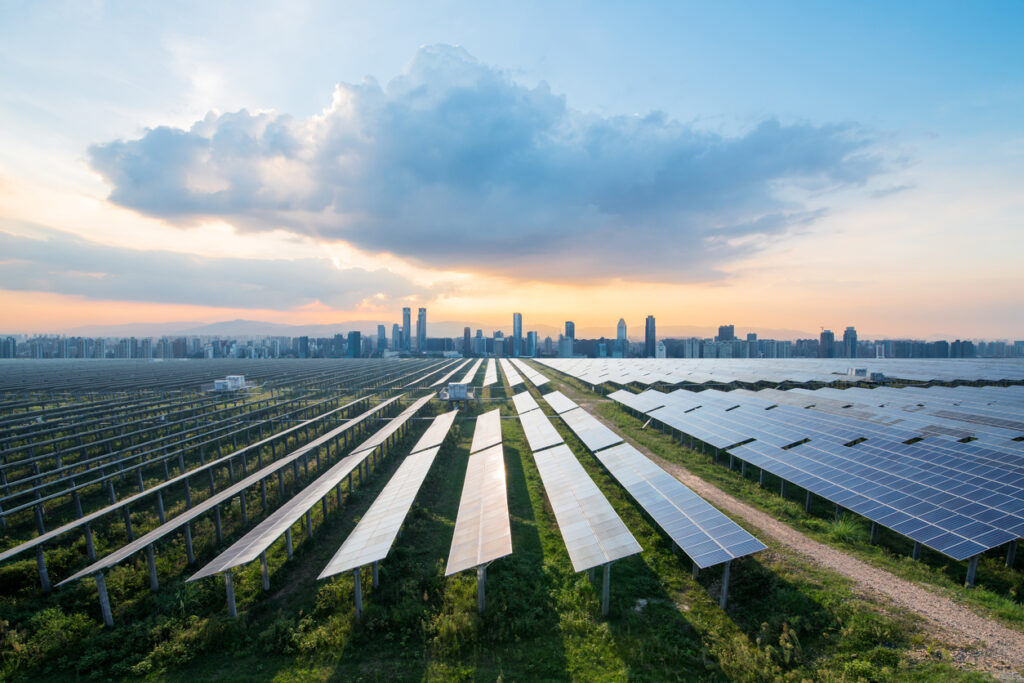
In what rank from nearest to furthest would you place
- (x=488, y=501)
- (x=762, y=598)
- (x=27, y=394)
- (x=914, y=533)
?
1. (x=762, y=598)
2. (x=914, y=533)
3. (x=488, y=501)
4. (x=27, y=394)

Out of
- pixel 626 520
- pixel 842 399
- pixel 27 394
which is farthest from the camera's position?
pixel 27 394

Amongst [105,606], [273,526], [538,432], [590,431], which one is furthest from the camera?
[590,431]

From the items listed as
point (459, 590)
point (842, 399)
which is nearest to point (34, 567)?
point (459, 590)

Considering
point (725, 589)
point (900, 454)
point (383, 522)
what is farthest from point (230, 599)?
point (900, 454)

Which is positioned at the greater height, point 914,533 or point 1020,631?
point 914,533

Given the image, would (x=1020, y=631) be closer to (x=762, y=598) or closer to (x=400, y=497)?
(x=762, y=598)

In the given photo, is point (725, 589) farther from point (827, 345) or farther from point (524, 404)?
point (827, 345)

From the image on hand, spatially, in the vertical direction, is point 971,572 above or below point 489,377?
below
